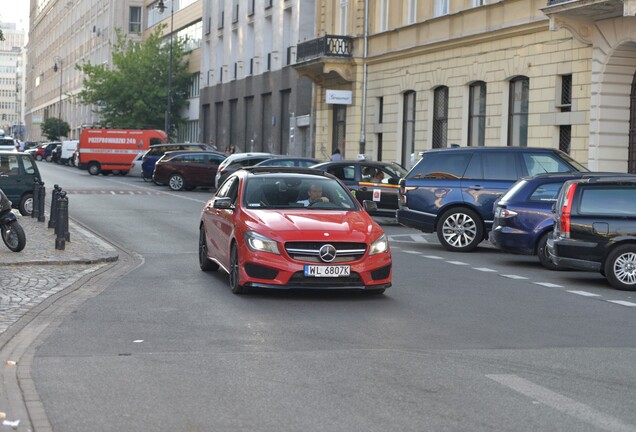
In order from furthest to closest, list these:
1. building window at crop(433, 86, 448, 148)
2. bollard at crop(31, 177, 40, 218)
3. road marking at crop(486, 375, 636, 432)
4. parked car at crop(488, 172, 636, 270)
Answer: building window at crop(433, 86, 448, 148) → bollard at crop(31, 177, 40, 218) → parked car at crop(488, 172, 636, 270) → road marking at crop(486, 375, 636, 432)

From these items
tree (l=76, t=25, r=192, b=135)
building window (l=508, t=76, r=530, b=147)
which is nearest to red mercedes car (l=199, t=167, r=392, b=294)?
building window (l=508, t=76, r=530, b=147)

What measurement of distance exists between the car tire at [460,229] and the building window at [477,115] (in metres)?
14.5

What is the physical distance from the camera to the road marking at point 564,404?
22.9 feet

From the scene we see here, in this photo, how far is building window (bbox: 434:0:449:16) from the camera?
38594 mm

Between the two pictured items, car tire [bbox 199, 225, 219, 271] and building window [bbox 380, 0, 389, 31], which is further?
building window [bbox 380, 0, 389, 31]

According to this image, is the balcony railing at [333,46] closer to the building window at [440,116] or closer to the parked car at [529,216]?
the building window at [440,116]

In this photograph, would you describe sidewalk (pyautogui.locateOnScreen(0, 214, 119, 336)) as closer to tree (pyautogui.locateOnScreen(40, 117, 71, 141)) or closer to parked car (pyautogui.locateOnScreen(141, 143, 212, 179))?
parked car (pyautogui.locateOnScreen(141, 143, 212, 179))

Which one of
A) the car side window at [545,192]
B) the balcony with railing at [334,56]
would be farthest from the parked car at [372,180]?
the balcony with railing at [334,56]

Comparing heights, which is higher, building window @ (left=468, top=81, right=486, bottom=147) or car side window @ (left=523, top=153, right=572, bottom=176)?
building window @ (left=468, top=81, right=486, bottom=147)

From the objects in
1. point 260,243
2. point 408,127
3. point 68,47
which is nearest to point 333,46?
point 408,127

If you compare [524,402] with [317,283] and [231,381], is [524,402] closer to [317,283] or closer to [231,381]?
[231,381]

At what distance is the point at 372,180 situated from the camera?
→ 92.7 ft

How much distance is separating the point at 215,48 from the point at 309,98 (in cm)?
1902

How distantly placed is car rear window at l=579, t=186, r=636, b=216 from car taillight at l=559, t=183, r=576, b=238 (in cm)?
14
